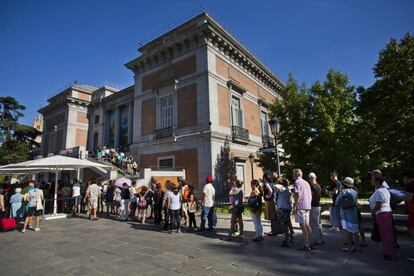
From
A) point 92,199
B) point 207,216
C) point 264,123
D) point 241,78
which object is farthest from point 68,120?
point 207,216

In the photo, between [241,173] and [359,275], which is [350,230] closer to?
[359,275]

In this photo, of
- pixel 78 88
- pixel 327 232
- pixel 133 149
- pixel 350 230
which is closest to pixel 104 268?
pixel 350 230

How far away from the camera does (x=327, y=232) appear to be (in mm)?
7043

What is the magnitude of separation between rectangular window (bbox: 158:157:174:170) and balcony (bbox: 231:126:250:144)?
4.88m

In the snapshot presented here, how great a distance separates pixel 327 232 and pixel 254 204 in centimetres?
264

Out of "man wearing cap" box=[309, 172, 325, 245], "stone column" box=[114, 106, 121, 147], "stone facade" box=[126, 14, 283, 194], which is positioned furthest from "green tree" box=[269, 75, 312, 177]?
"stone column" box=[114, 106, 121, 147]

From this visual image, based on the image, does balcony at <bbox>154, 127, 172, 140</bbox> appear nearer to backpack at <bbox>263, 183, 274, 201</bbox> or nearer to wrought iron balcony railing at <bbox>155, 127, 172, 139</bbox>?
wrought iron balcony railing at <bbox>155, 127, 172, 139</bbox>

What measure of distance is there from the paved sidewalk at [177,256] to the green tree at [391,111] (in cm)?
686

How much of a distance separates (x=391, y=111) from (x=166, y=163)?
45.1ft

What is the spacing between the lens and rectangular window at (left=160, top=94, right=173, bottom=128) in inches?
722

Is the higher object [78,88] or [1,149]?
[78,88]

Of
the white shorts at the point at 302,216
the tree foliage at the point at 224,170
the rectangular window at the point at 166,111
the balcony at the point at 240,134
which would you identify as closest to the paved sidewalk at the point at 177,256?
the white shorts at the point at 302,216

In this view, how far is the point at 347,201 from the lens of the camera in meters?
5.20

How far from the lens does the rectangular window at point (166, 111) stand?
18.3 m
